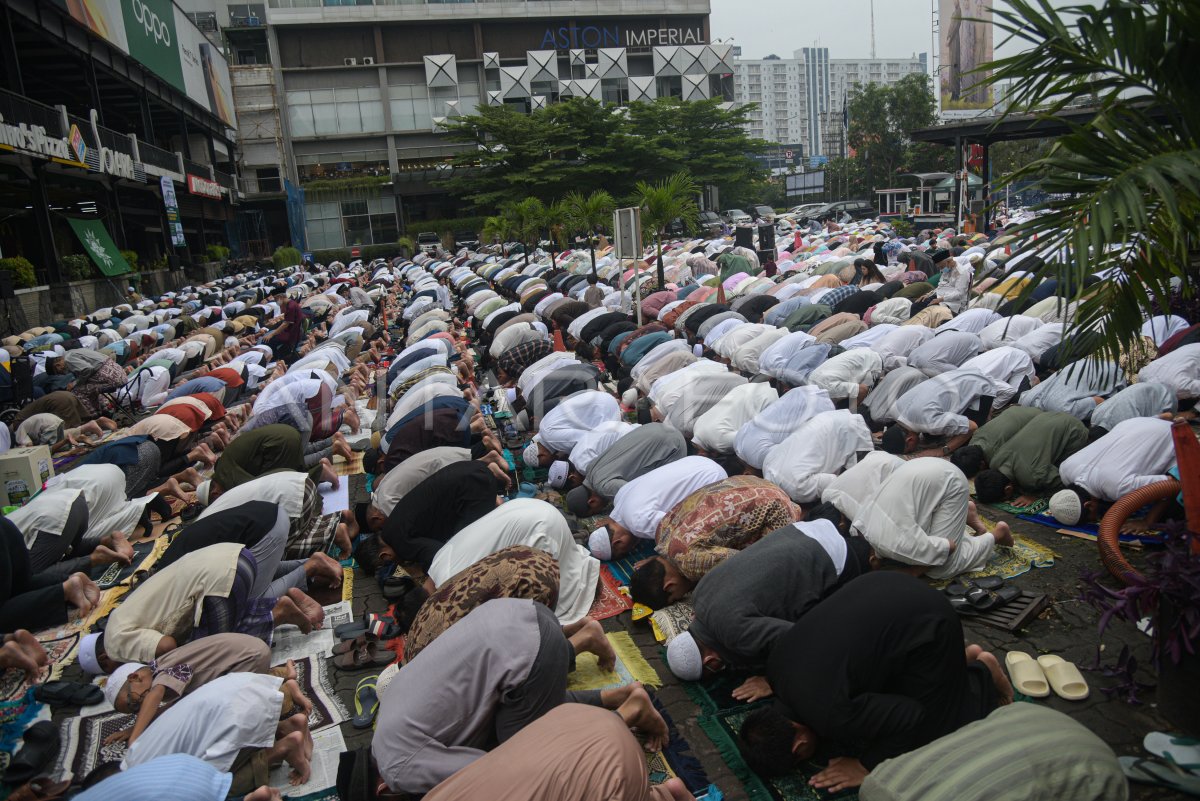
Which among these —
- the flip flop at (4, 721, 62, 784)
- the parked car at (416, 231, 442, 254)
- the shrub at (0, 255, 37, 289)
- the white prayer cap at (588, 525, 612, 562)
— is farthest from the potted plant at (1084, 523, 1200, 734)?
the parked car at (416, 231, 442, 254)

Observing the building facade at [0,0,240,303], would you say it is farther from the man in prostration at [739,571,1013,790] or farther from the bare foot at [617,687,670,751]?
the man in prostration at [739,571,1013,790]

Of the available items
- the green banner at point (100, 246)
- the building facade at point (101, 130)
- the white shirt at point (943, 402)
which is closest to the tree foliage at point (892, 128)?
the building facade at point (101, 130)

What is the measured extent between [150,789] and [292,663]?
1464 millimetres

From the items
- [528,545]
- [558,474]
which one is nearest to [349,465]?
[558,474]

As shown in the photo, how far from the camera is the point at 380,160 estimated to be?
1604 inches

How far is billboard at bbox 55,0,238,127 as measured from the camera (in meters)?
18.6

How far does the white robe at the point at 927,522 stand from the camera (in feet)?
13.5

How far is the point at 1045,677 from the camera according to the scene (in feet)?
11.0

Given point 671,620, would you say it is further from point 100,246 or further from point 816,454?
point 100,246

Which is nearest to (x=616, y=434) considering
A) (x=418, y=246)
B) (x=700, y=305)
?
(x=700, y=305)

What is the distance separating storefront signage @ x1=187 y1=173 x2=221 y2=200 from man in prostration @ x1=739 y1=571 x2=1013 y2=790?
28.5 m

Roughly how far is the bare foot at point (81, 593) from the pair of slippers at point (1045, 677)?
4.85 meters

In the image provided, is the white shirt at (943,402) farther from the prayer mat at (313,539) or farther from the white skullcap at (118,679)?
the white skullcap at (118,679)

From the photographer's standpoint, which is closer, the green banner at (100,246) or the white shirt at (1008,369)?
the white shirt at (1008,369)
